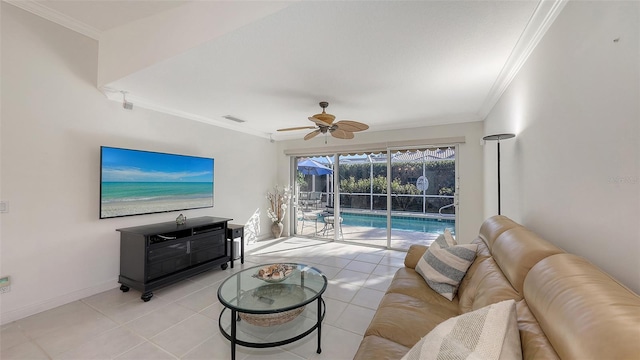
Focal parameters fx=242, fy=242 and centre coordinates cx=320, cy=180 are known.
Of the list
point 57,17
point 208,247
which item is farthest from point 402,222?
point 57,17

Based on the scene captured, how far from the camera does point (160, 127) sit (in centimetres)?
350

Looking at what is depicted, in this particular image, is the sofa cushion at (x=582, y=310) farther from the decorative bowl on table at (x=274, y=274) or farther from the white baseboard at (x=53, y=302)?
the white baseboard at (x=53, y=302)

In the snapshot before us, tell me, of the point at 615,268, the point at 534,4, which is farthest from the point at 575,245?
the point at 534,4

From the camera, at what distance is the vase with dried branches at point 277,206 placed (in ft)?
18.2

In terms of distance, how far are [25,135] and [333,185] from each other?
4451 mm

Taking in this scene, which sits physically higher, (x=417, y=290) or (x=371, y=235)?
(x=417, y=290)

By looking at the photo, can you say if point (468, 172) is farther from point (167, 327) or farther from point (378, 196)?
point (167, 327)

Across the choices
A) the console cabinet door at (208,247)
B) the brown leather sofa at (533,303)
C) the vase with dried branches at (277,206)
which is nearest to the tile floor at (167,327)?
the console cabinet door at (208,247)

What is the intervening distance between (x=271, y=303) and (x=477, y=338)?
148 cm

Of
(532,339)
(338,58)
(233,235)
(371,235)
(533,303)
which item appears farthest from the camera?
(371,235)

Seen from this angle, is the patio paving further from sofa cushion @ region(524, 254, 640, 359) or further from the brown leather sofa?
sofa cushion @ region(524, 254, 640, 359)

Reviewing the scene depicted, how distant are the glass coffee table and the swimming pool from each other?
301 cm

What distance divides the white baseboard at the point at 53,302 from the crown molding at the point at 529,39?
477 centimetres

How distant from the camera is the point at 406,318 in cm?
154
